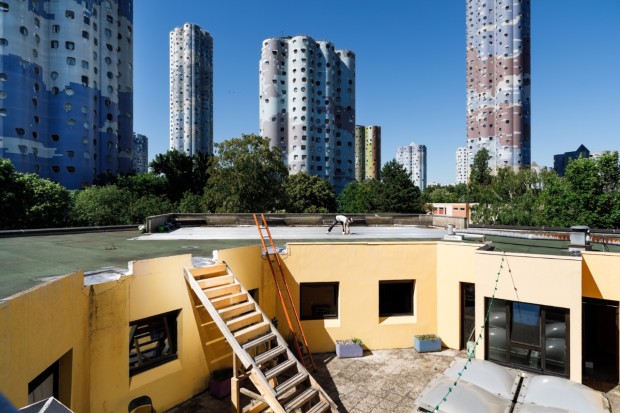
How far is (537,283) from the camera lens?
11305mm

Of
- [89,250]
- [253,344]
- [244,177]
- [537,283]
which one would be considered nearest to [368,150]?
[244,177]

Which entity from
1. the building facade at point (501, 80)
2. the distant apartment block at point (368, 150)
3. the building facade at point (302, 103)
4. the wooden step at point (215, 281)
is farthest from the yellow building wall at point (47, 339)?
the distant apartment block at point (368, 150)

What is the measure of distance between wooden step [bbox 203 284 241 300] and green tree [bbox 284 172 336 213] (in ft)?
177

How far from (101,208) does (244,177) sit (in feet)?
61.2

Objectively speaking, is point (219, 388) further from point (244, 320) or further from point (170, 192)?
point (170, 192)

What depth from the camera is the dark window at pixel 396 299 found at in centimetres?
1462

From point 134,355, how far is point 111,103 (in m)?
76.5

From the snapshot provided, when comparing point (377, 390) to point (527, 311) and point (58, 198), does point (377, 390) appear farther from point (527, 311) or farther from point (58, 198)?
point (58, 198)

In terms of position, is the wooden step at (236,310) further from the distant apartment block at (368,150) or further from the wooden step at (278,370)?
the distant apartment block at (368,150)

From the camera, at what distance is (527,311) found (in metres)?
11.6

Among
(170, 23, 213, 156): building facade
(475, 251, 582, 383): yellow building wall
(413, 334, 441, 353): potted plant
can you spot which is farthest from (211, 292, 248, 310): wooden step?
(170, 23, 213, 156): building facade

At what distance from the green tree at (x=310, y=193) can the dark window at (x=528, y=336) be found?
52.9 m

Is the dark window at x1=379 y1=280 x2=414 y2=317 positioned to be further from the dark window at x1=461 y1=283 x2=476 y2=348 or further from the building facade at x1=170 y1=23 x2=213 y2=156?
the building facade at x1=170 y1=23 x2=213 y2=156

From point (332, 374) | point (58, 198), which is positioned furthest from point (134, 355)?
point (58, 198)
